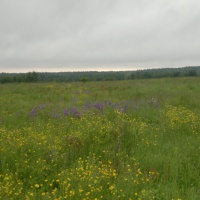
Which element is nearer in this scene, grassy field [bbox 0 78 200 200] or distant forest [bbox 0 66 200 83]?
grassy field [bbox 0 78 200 200]

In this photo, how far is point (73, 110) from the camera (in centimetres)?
878

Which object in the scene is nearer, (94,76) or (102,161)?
(102,161)

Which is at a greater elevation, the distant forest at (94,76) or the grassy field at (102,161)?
the distant forest at (94,76)

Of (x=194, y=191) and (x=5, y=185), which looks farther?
(x=194, y=191)

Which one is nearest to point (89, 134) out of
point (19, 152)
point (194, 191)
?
point (19, 152)

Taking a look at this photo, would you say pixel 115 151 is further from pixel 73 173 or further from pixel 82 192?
pixel 82 192

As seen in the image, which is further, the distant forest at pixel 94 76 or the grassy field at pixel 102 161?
the distant forest at pixel 94 76

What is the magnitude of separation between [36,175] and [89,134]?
1971 mm

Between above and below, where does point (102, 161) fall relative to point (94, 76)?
below

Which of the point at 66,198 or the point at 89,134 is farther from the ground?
the point at 89,134

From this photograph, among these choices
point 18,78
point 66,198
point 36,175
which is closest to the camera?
point 66,198

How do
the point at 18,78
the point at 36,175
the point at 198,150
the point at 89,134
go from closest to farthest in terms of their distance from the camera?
the point at 36,175, the point at 198,150, the point at 89,134, the point at 18,78

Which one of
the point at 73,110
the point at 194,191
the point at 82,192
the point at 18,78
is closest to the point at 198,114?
the point at 73,110

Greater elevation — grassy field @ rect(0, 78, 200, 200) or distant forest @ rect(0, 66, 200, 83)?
distant forest @ rect(0, 66, 200, 83)
